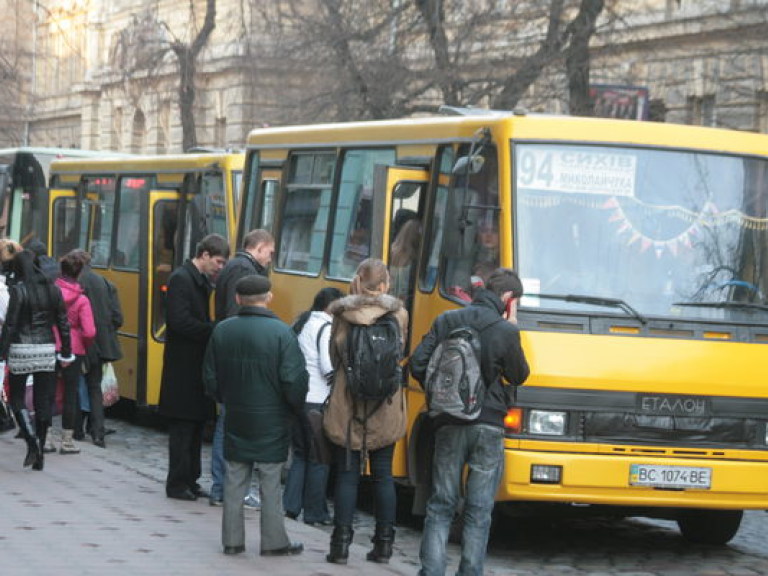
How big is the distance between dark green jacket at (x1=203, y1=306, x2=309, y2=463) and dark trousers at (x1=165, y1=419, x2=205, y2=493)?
242cm

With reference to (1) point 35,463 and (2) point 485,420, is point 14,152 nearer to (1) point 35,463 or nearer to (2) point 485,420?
(1) point 35,463

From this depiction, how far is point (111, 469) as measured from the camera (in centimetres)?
1427

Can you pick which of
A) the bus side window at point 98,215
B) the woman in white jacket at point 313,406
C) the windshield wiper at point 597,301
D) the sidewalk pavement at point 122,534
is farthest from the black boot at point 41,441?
the bus side window at point 98,215

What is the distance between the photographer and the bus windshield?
1139cm

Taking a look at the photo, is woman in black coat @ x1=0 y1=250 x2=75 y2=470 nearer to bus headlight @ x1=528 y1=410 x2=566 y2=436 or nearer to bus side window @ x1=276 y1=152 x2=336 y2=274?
bus side window @ x1=276 y1=152 x2=336 y2=274

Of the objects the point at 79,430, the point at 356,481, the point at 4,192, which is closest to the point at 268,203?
the point at 79,430

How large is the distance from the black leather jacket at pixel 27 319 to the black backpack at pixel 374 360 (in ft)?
14.2

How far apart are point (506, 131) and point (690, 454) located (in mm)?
2292

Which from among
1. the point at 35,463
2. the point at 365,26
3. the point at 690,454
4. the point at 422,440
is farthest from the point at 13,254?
the point at 365,26

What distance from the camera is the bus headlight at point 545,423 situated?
35.9ft

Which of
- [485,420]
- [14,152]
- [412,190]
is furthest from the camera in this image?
[14,152]

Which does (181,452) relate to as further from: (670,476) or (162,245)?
(162,245)

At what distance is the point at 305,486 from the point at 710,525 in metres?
2.73

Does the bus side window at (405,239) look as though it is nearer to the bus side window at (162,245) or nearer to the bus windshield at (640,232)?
the bus windshield at (640,232)
